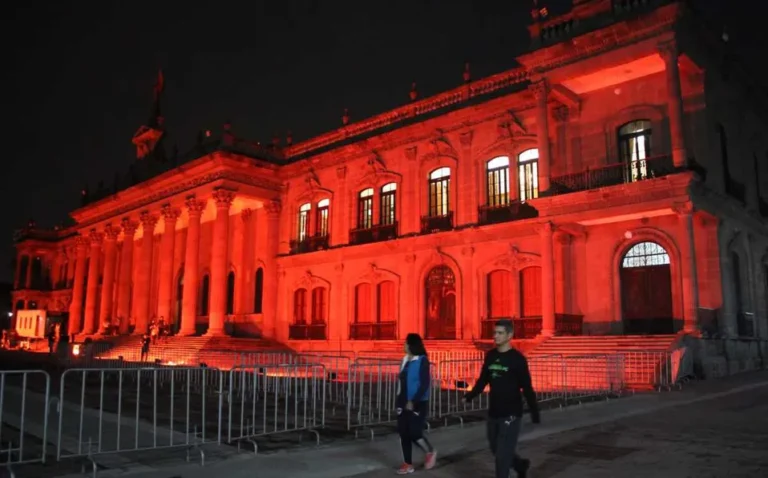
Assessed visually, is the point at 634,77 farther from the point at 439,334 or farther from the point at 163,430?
the point at 163,430

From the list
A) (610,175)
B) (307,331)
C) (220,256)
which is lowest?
(307,331)

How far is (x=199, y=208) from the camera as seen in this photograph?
3344cm

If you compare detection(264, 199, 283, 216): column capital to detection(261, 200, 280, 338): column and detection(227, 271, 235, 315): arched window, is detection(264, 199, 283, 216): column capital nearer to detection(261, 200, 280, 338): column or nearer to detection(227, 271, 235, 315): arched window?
detection(261, 200, 280, 338): column

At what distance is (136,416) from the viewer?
28.6 ft

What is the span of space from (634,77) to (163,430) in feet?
61.8

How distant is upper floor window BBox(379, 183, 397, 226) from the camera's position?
28.9m

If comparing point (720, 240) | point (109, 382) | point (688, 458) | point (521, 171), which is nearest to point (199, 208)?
point (109, 382)

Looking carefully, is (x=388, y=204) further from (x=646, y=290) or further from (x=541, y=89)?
(x=646, y=290)

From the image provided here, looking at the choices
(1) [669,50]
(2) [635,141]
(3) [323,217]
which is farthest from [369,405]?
(3) [323,217]

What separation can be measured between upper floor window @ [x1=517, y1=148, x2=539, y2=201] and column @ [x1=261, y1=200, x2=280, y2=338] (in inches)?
553

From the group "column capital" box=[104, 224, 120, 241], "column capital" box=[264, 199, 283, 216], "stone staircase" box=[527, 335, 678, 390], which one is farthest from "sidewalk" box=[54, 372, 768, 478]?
"column capital" box=[104, 224, 120, 241]

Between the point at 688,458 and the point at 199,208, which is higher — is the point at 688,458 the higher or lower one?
the lower one

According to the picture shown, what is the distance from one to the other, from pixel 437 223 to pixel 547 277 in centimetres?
681

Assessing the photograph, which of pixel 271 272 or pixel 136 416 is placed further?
pixel 271 272
